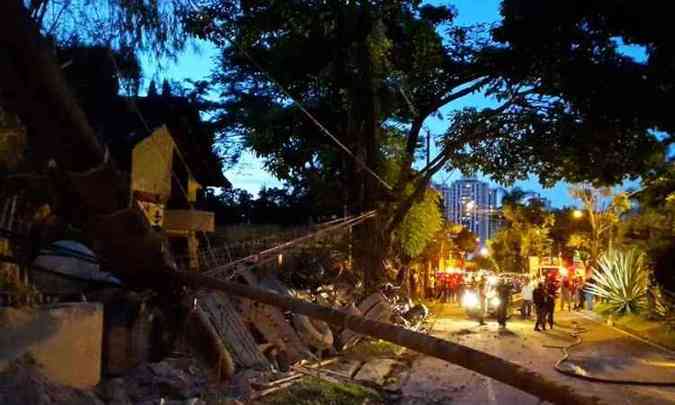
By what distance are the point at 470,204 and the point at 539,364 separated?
1746 inches

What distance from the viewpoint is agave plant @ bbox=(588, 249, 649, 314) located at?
26.5m

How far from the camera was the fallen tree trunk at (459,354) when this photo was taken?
10.2ft

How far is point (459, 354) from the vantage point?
11.8 ft

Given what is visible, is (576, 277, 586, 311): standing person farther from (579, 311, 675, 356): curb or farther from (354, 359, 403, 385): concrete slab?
(354, 359, 403, 385): concrete slab

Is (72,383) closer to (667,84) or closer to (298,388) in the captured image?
(298,388)

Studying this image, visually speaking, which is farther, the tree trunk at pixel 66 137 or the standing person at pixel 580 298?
the standing person at pixel 580 298

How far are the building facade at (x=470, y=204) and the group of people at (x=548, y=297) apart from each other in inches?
630

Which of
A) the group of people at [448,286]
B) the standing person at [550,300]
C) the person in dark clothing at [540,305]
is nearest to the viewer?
the person in dark clothing at [540,305]

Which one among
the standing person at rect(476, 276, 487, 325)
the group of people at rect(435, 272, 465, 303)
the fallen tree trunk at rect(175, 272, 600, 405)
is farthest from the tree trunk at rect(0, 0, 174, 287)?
the group of people at rect(435, 272, 465, 303)

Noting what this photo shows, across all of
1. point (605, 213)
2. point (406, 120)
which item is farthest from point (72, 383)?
point (605, 213)

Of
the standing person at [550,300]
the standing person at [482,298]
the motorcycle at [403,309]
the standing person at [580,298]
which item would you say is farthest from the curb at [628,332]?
the motorcycle at [403,309]

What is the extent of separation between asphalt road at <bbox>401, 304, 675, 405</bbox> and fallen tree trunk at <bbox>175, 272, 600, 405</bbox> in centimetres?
340

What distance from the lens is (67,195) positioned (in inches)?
Answer: 230

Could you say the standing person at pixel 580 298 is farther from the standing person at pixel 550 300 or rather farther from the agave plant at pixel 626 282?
the standing person at pixel 550 300
